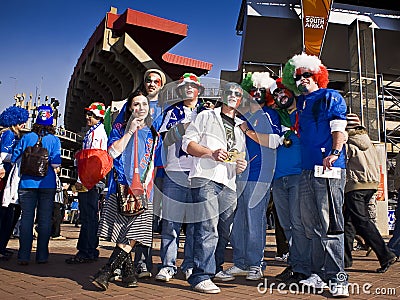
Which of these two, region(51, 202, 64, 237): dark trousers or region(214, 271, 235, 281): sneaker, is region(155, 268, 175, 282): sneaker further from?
region(51, 202, 64, 237): dark trousers

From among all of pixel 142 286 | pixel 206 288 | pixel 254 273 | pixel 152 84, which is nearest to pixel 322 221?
pixel 254 273

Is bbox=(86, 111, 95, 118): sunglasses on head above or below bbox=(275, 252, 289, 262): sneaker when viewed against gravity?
above

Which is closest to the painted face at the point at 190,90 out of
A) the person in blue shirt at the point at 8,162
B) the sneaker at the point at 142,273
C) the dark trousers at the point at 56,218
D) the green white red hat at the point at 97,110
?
the green white red hat at the point at 97,110

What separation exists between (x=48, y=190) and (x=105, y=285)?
1861mm

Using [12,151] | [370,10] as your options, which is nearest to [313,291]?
[12,151]

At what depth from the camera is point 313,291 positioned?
3293 mm

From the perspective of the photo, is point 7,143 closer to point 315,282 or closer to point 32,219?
point 32,219

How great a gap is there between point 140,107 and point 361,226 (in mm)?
2731

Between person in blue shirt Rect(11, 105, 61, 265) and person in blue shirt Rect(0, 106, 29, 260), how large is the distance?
272 millimetres

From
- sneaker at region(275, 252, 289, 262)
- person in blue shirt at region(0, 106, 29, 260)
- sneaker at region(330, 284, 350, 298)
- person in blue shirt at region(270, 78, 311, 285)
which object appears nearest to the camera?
sneaker at region(330, 284, 350, 298)

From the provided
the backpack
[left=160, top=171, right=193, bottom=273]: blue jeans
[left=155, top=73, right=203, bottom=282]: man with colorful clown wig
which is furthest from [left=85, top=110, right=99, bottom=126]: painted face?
[left=160, top=171, right=193, bottom=273]: blue jeans

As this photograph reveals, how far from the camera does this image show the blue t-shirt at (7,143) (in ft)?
16.4

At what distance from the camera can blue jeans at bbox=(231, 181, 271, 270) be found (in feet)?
12.8

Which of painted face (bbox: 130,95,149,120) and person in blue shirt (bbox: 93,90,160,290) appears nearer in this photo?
person in blue shirt (bbox: 93,90,160,290)
